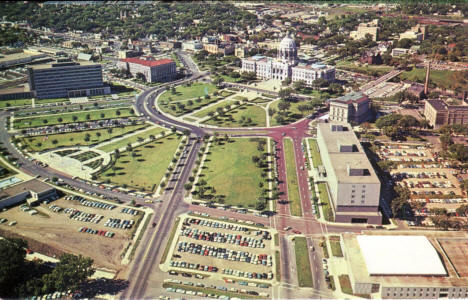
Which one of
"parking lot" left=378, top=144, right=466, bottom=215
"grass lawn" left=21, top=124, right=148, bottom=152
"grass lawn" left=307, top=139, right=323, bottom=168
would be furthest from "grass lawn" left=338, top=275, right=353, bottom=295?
"grass lawn" left=21, top=124, right=148, bottom=152

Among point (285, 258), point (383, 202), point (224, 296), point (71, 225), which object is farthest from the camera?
point (383, 202)

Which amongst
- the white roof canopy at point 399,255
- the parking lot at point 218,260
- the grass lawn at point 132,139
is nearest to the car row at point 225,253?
the parking lot at point 218,260

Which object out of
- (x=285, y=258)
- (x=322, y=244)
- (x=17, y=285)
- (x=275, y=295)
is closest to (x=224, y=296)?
(x=275, y=295)

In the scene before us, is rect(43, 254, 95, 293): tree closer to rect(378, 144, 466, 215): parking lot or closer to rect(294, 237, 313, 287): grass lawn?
rect(294, 237, 313, 287): grass lawn

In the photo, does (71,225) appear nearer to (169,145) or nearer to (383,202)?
(169,145)

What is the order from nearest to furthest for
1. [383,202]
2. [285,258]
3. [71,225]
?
[285,258] < [71,225] < [383,202]

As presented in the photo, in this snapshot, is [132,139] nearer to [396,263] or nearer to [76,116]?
[76,116]

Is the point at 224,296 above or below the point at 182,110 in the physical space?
below
